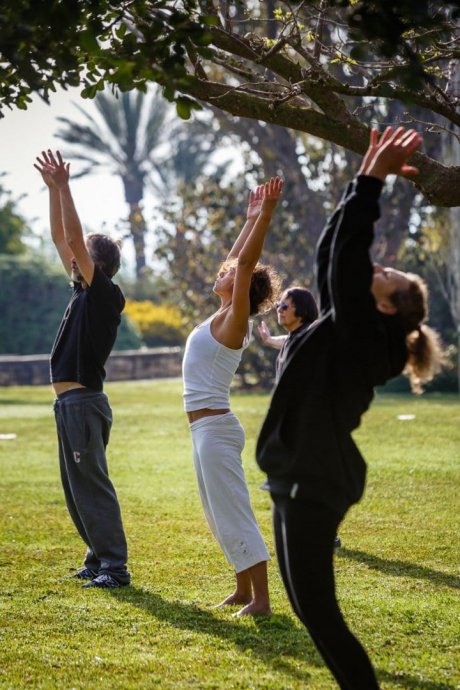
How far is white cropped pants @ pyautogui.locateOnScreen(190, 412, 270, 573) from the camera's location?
5691mm

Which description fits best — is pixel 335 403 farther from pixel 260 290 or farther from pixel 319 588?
pixel 260 290

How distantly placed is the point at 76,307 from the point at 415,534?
3.36 metres

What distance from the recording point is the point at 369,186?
12.4 feet

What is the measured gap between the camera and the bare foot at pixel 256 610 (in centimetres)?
568

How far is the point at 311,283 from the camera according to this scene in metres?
25.6

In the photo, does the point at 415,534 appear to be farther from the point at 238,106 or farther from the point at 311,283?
the point at 311,283

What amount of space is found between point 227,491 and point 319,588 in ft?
6.63

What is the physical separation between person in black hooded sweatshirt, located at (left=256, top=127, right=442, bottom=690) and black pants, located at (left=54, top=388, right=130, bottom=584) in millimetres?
2879

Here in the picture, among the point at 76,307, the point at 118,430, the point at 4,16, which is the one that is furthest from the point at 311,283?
the point at 4,16

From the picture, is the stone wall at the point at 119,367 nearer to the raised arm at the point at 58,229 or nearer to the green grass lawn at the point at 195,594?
the green grass lawn at the point at 195,594

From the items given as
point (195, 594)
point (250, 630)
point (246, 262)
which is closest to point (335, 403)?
point (246, 262)

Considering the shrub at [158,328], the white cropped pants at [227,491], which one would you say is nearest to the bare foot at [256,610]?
the white cropped pants at [227,491]

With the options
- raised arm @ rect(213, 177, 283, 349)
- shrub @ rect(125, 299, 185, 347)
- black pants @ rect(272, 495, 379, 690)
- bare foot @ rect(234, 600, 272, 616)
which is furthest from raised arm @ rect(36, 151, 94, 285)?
shrub @ rect(125, 299, 185, 347)

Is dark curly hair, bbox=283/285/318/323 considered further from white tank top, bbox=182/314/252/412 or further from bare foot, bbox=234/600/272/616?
bare foot, bbox=234/600/272/616
